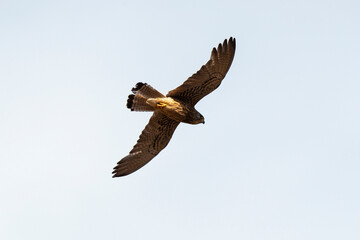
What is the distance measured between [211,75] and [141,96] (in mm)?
2031

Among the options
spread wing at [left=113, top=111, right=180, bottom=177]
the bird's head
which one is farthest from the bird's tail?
the bird's head

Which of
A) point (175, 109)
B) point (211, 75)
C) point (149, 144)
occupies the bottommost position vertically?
point (149, 144)

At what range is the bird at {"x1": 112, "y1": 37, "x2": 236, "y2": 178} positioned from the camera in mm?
14464

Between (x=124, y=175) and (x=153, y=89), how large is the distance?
8.31ft

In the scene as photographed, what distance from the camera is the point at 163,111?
1520 cm

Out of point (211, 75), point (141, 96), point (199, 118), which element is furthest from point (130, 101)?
point (211, 75)

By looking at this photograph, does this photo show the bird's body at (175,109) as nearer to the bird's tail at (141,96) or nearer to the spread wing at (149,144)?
the bird's tail at (141,96)

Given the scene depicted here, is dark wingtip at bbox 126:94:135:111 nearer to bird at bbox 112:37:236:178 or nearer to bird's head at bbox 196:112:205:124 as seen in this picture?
bird at bbox 112:37:236:178

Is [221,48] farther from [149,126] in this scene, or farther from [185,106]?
[149,126]

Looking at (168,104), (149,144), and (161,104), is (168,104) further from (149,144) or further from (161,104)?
(149,144)

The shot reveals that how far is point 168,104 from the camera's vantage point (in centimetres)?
1499

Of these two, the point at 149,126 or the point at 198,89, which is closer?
the point at 198,89

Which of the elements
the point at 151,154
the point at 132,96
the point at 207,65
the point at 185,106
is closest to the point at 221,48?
the point at 207,65

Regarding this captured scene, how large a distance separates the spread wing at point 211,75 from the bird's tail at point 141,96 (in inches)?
18.8
